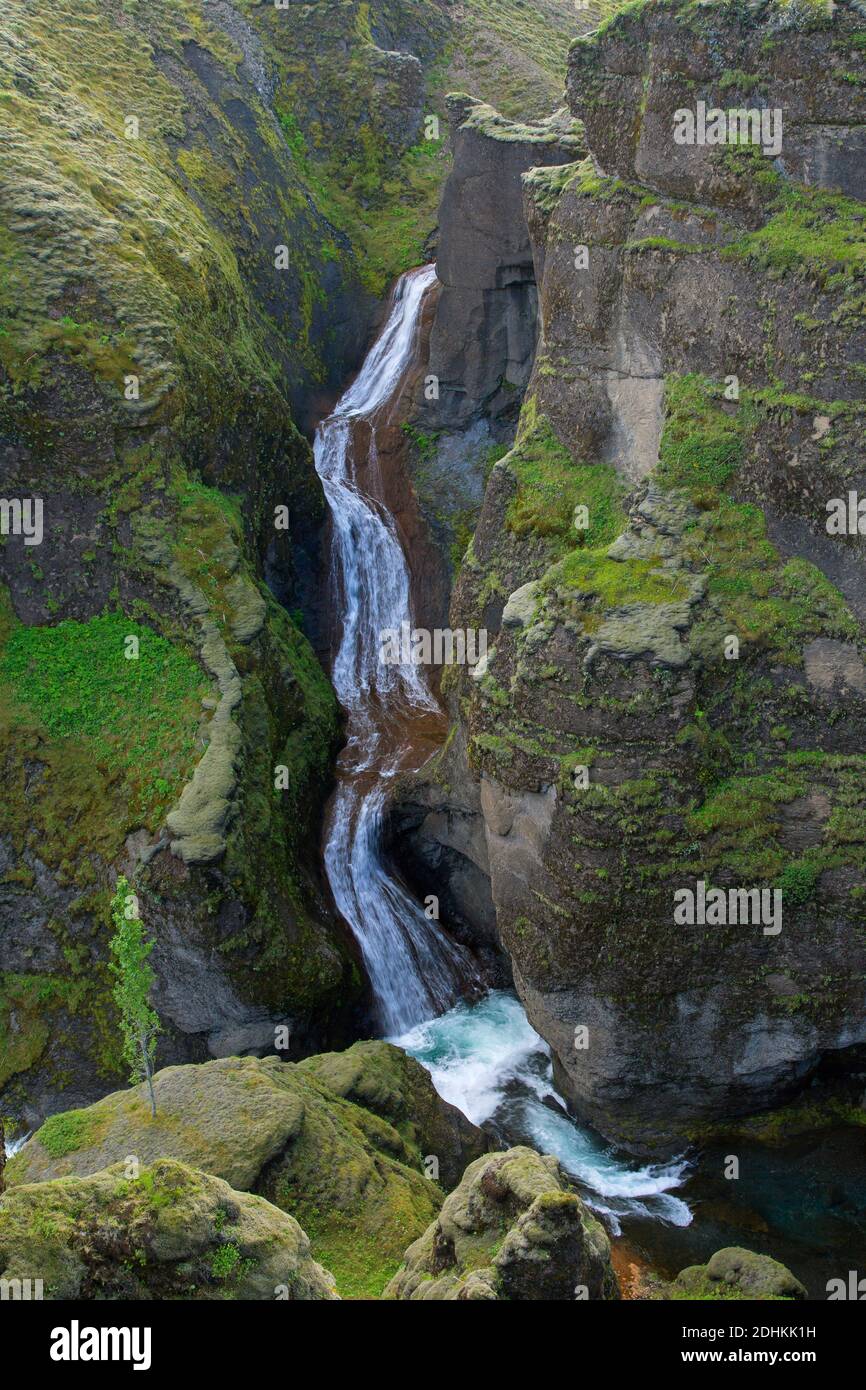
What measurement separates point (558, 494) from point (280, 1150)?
13.0 metres

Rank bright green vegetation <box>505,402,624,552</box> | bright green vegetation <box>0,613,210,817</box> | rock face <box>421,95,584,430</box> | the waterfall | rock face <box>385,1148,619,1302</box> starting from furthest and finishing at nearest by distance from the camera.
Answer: rock face <box>421,95,584,430</box>, the waterfall, bright green vegetation <box>0,613,210,817</box>, bright green vegetation <box>505,402,624,552</box>, rock face <box>385,1148,619,1302</box>

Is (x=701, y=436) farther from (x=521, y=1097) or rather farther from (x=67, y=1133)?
(x=67, y=1133)

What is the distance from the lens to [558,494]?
2384cm

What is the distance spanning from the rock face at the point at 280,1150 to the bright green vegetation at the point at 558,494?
35.7 ft

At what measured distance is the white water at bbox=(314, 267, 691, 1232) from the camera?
22141 millimetres

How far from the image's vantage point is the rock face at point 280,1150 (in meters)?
16.4

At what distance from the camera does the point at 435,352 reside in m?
34.8

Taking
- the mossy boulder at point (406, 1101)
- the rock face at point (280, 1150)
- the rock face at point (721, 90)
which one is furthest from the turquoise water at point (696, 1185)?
the rock face at point (721, 90)

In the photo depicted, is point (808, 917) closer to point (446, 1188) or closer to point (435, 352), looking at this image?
point (446, 1188)

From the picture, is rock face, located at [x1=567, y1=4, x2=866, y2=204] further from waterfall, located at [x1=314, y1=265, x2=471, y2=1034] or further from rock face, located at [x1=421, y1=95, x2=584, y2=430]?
waterfall, located at [x1=314, y1=265, x2=471, y2=1034]

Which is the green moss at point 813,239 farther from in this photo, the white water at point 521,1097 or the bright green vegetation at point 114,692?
the white water at point 521,1097

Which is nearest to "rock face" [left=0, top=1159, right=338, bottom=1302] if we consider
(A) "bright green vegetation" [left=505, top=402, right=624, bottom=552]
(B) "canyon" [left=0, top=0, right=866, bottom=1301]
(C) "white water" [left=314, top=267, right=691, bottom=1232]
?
(B) "canyon" [left=0, top=0, right=866, bottom=1301]

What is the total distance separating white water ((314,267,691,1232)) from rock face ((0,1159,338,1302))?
32.2 ft

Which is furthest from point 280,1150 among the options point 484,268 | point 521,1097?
point 484,268
